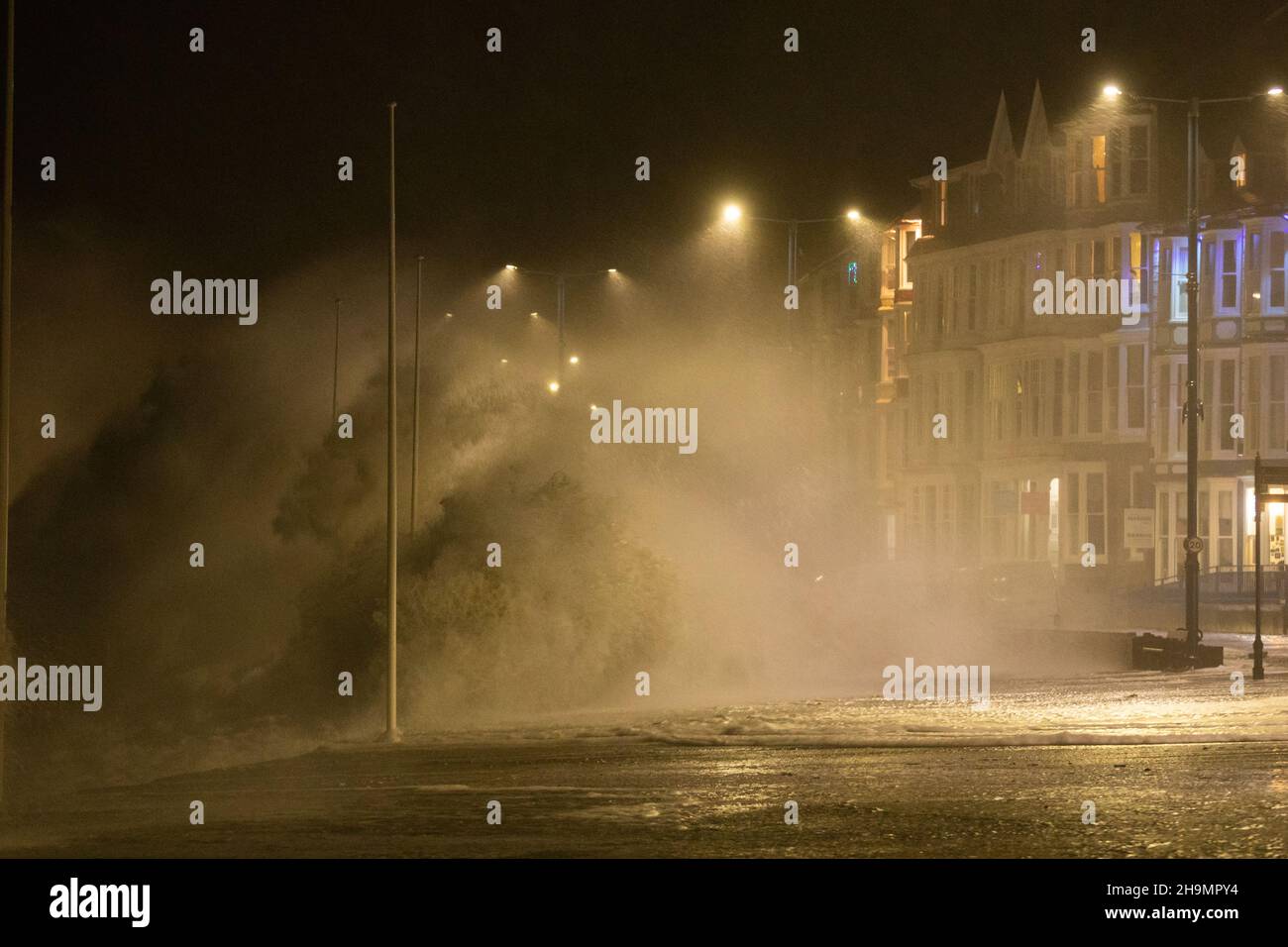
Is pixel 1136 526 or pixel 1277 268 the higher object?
pixel 1277 268

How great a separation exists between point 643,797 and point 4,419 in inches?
299

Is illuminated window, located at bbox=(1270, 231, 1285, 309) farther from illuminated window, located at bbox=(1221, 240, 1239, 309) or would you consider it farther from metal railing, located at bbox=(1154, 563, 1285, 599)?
metal railing, located at bbox=(1154, 563, 1285, 599)

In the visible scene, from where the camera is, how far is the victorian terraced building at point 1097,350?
50.9 m

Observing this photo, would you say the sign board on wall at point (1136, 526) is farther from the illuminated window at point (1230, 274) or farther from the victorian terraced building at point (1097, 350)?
the illuminated window at point (1230, 274)

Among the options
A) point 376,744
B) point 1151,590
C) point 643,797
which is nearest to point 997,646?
point 1151,590

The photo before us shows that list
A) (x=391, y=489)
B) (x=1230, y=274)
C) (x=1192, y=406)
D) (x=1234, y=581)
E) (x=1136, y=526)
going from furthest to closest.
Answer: (x=1230, y=274), (x=1234, y=581), (x=1136, y=526), (x=1192, y=406), (x=391, y=489)

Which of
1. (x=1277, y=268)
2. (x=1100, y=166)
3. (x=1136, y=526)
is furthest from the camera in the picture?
(x=1100, y=166)

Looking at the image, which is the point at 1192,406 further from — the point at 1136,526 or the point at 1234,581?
the point at 1234,581

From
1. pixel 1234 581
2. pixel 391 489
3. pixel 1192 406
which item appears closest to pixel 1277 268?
pixel 1234 581

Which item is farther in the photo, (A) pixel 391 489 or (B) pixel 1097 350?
(B) pixel 1097 350

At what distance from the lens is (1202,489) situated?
168 feet

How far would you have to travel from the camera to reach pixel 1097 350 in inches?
2154
